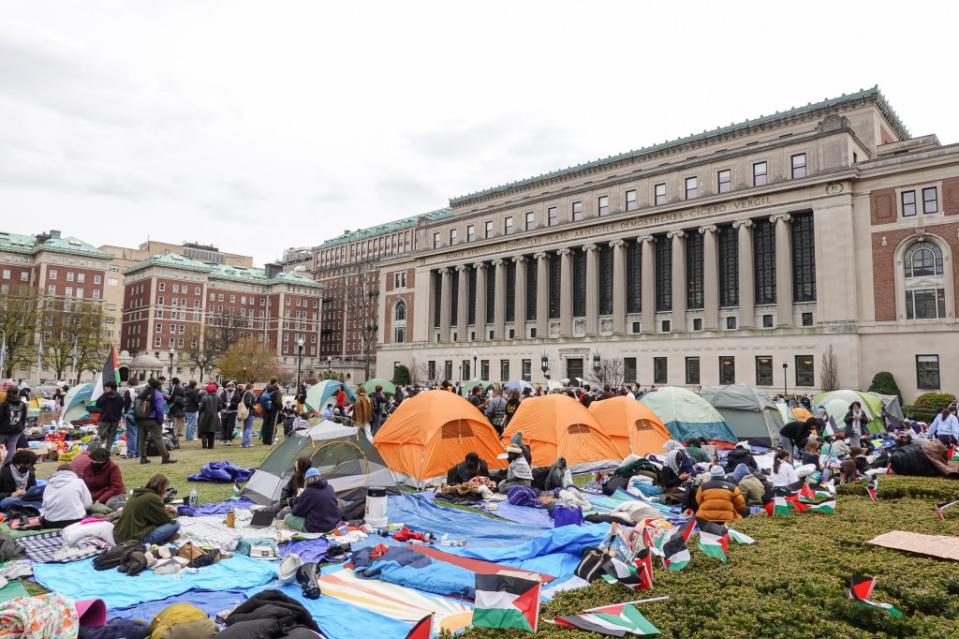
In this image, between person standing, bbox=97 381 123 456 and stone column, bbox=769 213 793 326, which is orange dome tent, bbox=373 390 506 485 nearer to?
person standing, bbox=97 381 123 456

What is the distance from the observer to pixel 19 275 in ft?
298

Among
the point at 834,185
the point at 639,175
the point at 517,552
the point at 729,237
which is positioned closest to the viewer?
the point at 517,552

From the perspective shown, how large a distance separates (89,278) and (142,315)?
30.7 feet

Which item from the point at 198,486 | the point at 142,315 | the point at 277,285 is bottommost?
the point at 198,486

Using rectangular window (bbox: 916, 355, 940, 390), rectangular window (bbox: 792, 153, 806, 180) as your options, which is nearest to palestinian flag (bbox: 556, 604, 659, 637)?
rectangular window (bbox: 916, 355, 940, 390)

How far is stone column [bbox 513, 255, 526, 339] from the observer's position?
6362cm

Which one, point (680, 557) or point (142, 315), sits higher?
point (142, 315)

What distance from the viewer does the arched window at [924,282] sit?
132ft

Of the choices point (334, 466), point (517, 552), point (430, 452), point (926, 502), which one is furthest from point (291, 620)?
point (926, 502)

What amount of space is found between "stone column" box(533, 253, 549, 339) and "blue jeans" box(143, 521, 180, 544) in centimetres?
5318

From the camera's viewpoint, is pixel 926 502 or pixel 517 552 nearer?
pixel 517 552

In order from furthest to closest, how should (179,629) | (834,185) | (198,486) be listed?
(834,185) < (198,486) < (179,629)

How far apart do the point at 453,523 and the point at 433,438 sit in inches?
144

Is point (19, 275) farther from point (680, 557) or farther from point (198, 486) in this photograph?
point (680, 557)
